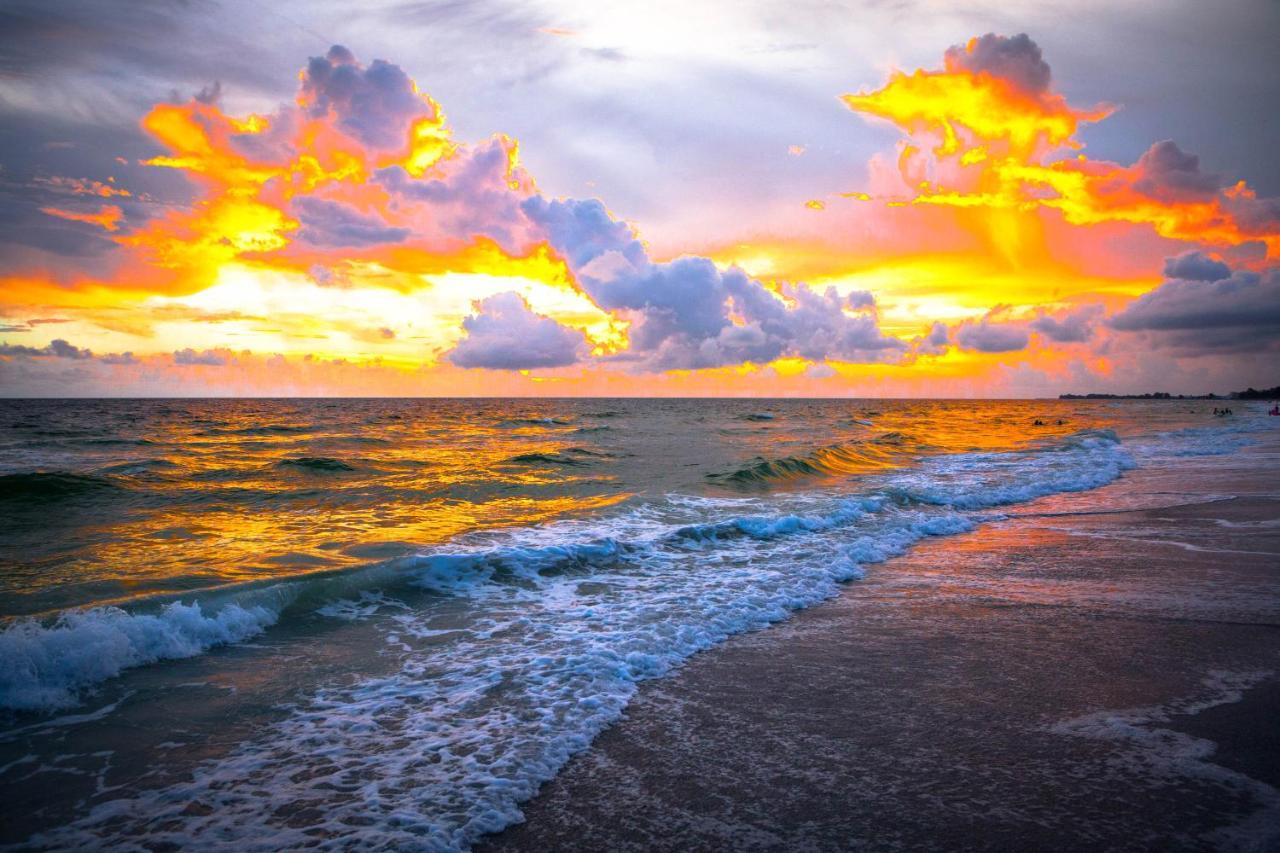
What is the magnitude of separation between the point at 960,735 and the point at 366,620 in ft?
22.0

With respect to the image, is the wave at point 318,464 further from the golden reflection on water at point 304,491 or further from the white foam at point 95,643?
the white foam at point 95,643

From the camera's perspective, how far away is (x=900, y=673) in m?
6.39

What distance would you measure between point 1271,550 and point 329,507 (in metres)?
18.6

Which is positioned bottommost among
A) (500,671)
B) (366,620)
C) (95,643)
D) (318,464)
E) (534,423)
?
(366,620)

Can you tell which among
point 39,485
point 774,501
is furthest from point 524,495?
point 39,485

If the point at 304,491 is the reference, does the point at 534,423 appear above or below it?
above

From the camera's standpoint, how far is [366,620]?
28.0 ft

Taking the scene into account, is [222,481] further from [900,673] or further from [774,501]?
[900,673]

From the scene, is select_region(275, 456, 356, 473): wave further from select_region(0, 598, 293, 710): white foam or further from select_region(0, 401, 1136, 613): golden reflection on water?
select_region(0, 598, 293, 710): white foam

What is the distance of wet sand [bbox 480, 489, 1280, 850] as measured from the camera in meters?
4.02

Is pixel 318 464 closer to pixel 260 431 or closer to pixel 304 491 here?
pixel 304 491

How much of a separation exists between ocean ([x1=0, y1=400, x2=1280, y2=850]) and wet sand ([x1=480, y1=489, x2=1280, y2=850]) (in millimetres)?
568

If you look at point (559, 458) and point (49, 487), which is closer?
point (49, 487)

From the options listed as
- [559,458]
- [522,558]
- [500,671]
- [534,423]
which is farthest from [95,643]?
[534,423]
